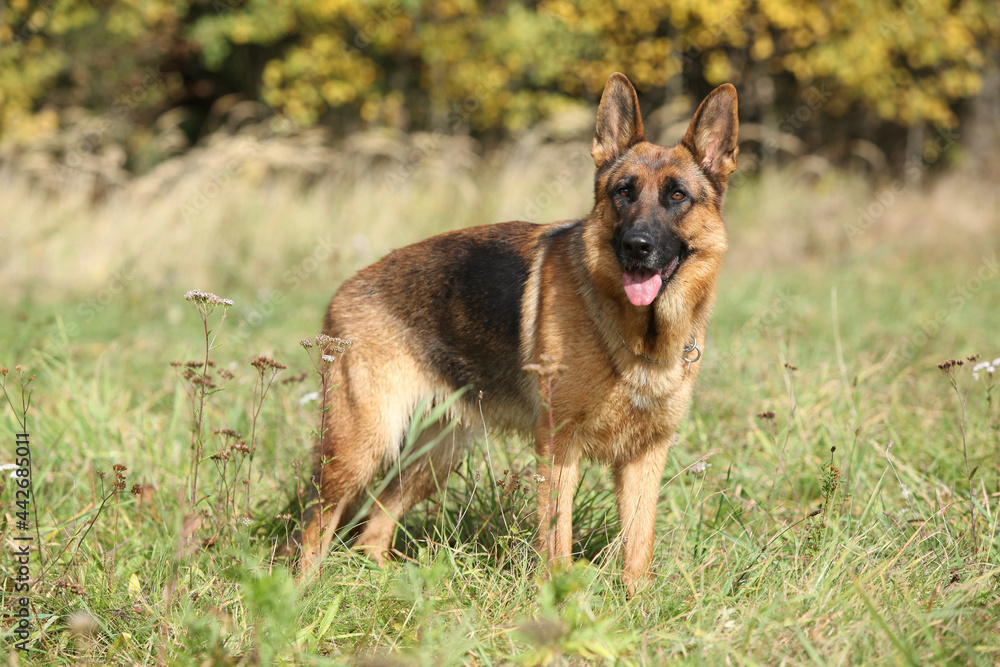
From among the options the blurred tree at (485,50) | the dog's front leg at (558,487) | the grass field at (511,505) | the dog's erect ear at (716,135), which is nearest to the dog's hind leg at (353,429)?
the grass field at (511,505)

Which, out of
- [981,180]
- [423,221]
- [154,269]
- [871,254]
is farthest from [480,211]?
[981,180]

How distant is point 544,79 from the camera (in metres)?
12.0

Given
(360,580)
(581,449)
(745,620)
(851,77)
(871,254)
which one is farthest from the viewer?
(851,77)

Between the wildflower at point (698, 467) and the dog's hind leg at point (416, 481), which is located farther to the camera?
the dog's hind leg at point (416, 481)

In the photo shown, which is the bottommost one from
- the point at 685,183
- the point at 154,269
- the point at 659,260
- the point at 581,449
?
the point at 154,269

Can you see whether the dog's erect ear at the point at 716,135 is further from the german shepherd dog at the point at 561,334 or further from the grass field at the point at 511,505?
the grass field at the point at 511,505

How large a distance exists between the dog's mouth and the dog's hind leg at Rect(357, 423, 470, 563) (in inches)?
41.9

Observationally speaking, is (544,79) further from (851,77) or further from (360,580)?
(360,580)

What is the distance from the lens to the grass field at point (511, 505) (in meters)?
2.23

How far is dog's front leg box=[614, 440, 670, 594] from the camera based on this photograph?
9.62ft

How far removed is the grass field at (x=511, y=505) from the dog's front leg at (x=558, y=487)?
0.11m

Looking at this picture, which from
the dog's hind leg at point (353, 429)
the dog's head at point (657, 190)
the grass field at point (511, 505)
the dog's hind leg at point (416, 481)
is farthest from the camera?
the dog's hind leg at point (416, 481)

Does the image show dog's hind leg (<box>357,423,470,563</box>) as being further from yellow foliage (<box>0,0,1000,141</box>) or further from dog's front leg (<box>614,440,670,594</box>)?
yellow foliage (<box>0,0,1000,141</box>)

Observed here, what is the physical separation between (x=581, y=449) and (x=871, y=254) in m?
7.18
